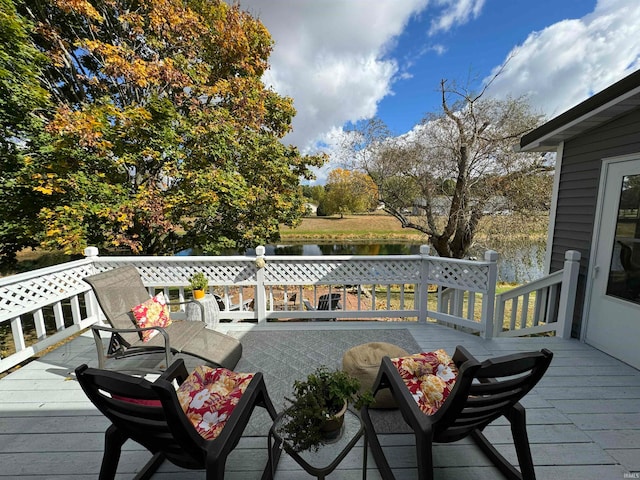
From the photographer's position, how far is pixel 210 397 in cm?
161

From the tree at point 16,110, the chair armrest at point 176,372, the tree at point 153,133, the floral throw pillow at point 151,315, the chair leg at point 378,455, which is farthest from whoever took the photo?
the tree at point 153,133

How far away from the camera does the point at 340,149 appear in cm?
940

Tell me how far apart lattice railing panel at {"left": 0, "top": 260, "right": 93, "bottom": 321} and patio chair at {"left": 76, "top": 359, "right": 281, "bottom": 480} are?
2.36 metres

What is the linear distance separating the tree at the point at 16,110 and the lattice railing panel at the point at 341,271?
505 cm

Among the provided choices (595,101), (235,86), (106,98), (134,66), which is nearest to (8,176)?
(106,98)

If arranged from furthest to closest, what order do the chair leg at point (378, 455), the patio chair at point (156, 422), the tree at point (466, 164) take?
the tree at point (466, 164) → the chair leg at point (378, 455) → the patio chair at point (156, 422)

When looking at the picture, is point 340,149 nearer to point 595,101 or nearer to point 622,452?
point 595,101

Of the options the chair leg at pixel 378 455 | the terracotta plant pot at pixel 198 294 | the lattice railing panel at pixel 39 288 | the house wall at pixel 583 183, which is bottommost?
the chair leg at pixel 378 455

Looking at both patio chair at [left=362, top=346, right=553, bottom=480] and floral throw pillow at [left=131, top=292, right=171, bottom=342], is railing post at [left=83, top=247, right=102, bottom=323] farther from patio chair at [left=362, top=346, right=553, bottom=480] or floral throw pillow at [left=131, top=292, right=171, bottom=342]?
patio chair at [left=362, top=346, right=553, bottom=480]

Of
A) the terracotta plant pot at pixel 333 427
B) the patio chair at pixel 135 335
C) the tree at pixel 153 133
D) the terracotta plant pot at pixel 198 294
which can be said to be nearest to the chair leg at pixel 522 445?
the terracotta plant pot at pixel 333 427

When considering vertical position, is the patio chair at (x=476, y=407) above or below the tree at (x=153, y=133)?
below

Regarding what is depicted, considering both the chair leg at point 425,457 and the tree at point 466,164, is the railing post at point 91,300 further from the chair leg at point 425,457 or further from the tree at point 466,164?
the tree at point 466,164

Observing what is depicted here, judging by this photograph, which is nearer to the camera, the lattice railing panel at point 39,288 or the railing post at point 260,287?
the lattice railing panel at point 39,288

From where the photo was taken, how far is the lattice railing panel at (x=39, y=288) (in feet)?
8.76
